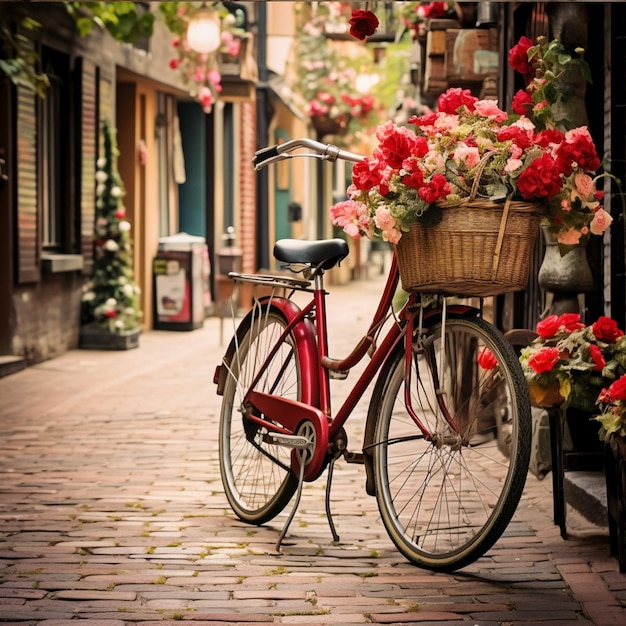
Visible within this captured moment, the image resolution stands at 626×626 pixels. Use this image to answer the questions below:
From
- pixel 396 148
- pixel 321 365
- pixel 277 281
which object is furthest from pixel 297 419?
pixel 396 148

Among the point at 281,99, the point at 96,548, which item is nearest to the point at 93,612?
the point at 96,548

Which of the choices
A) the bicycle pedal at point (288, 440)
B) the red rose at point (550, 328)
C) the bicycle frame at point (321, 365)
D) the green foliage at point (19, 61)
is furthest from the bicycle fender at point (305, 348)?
the green foliage at point (19, 61)

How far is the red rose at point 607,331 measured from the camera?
5195 mm

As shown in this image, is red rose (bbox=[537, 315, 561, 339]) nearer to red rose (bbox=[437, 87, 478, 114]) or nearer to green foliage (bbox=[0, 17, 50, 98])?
red rose (bbox=[437, 87, 478, 114])

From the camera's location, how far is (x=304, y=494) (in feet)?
20.7

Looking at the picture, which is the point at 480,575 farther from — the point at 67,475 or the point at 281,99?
the point at 281,99

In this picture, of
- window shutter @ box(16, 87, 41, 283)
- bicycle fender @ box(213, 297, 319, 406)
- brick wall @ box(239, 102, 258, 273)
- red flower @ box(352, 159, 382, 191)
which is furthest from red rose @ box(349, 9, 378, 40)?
brick wall @ box(239, 102, 258, 273)

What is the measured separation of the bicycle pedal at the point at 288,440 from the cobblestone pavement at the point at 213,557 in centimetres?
37

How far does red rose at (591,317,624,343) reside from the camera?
5.20 meters

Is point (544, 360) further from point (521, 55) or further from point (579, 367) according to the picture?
point (521, 55)

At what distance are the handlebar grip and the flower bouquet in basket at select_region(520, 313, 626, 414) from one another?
1.23 meters

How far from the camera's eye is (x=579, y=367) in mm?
5176

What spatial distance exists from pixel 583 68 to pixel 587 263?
2.93 ft

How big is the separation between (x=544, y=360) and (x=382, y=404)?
730 millimetres
